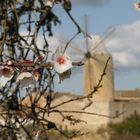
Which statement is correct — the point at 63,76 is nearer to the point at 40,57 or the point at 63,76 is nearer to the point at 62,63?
the point at 62,63

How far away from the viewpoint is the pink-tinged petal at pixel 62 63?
5.28 feet

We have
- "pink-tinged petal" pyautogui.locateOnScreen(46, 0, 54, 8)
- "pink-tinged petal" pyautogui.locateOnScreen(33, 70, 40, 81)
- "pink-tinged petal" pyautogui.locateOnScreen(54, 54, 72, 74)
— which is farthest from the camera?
"pink-tinged petal" pyautogui.locateOnScreen(46, 0, 54, 8)

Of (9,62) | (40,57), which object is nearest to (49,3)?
(40,57)

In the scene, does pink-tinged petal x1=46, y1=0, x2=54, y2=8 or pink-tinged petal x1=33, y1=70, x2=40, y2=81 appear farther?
pink-tinged petal x1=46, y1=0, x2=54, y2=8

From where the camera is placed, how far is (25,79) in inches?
64.9

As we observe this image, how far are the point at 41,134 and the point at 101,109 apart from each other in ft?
103

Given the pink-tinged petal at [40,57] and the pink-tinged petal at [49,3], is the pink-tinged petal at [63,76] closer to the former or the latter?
the pink-tinged petal at [40,57]

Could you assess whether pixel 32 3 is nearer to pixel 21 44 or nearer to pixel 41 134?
pixel 21 44

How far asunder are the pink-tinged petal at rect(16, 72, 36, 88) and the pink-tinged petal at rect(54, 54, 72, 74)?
77 millimetres

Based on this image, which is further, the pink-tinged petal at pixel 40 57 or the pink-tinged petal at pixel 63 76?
the pink-tinged petal at pixel 40 57

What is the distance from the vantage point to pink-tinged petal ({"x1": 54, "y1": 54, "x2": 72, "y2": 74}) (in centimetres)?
161

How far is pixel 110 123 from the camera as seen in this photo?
35438mm

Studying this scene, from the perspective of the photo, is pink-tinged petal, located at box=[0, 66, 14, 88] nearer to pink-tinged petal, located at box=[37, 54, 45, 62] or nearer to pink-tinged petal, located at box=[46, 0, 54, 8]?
pink-tinged petal, located at box=[37, 54, 45, 62]

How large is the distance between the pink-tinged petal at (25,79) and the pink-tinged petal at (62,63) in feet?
0.25
